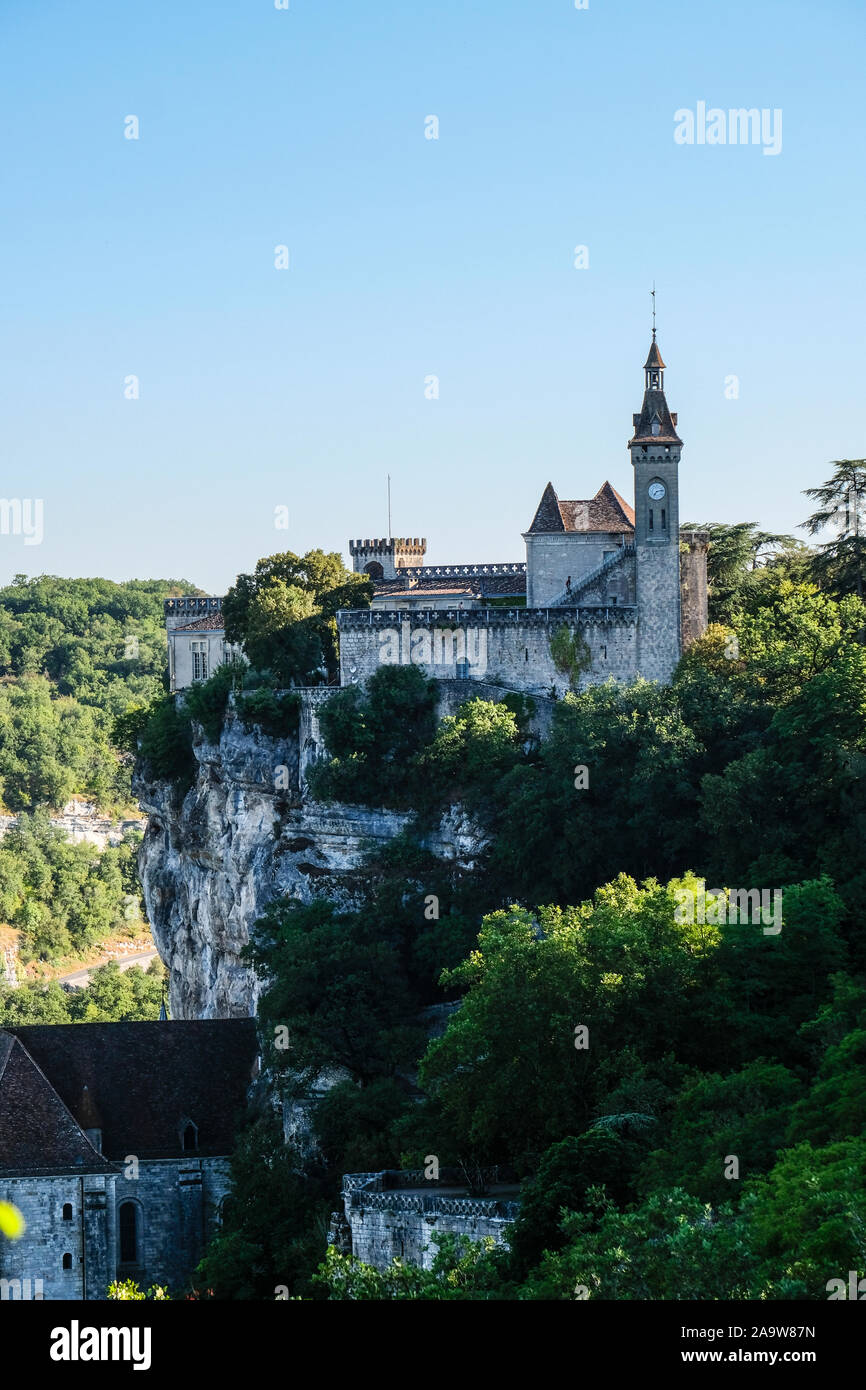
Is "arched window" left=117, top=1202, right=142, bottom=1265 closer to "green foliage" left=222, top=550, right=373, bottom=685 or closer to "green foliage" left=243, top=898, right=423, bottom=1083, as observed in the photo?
"green foliage" left=243, top=898, right=423, bottom=1083

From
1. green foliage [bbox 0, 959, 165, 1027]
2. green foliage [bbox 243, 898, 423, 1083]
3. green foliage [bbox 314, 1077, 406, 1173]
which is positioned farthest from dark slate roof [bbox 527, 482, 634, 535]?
green foliage [bbox 0, 959, 165, 1027]

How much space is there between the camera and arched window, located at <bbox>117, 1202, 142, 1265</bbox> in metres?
62.7

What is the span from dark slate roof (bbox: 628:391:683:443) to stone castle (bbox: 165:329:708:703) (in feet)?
0.11

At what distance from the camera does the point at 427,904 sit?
2569 inches

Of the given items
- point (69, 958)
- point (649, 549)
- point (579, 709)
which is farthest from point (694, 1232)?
point (69, 958)

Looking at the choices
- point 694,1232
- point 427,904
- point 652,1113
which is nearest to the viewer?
point 694,1232

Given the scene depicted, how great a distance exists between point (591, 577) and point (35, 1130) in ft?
84.3

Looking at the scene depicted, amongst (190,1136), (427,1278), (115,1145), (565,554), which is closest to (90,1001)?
(115,1145)

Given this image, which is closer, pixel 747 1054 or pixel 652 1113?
pixel 652 1113

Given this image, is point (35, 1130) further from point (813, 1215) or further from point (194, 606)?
point (813, 1215)

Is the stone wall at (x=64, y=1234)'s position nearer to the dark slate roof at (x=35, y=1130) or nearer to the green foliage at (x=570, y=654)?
the dark slate roof at (x=35, y=1130)

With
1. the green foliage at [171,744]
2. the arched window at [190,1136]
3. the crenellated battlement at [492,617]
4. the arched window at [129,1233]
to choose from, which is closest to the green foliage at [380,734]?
the crenellated battlement at [492,617]
